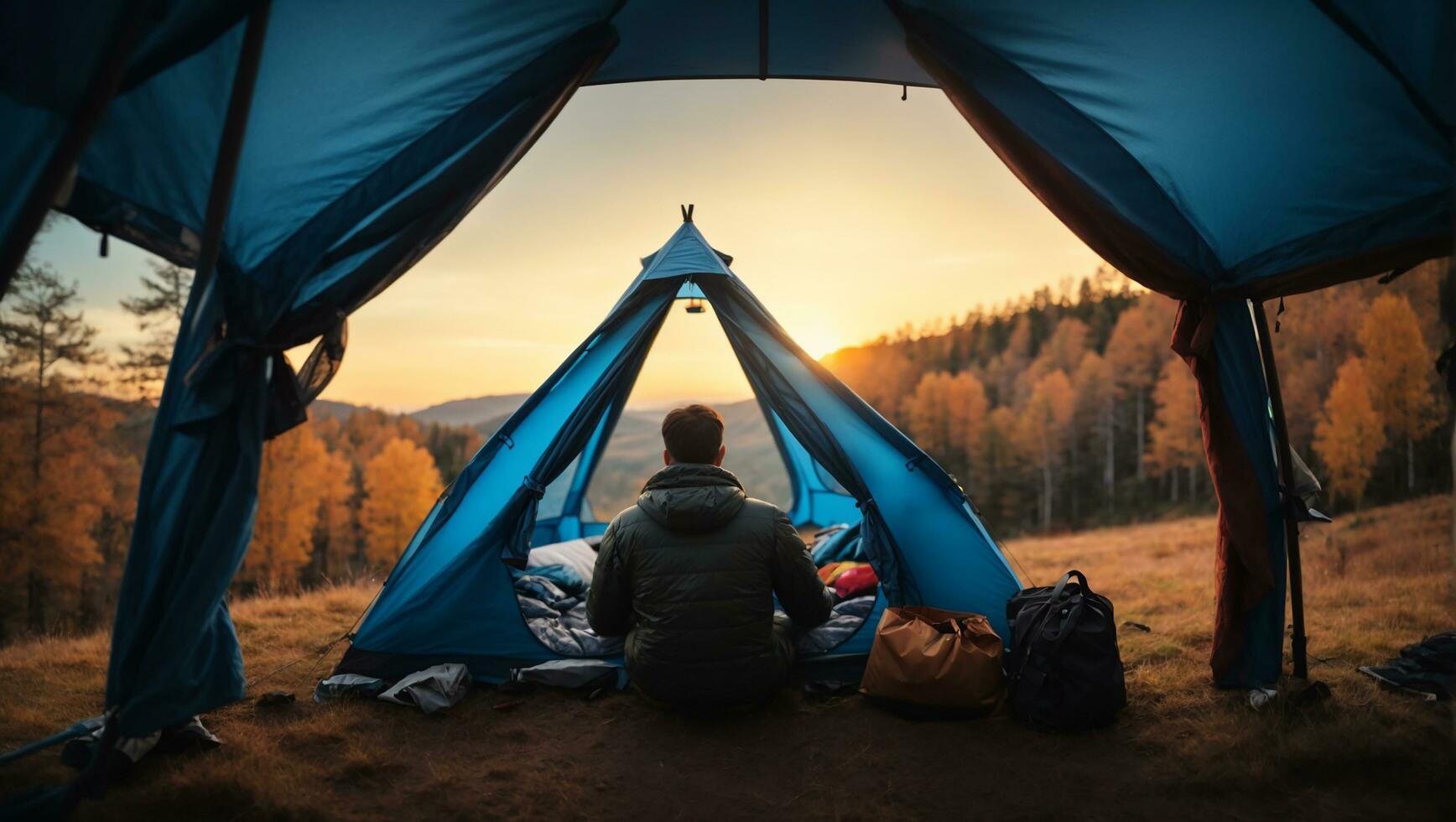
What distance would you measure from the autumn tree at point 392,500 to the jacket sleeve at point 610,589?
→ 3539cm

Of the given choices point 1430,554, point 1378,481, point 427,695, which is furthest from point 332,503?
point 1378,481

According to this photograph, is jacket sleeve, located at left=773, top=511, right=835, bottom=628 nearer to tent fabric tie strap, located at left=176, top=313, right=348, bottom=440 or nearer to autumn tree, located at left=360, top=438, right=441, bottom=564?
tent fabric tie strap, located at left=176, top=313, right=348, bottom=440

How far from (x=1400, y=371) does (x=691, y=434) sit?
30428 mm

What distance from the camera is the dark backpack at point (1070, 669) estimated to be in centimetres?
370

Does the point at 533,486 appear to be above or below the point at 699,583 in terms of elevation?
above

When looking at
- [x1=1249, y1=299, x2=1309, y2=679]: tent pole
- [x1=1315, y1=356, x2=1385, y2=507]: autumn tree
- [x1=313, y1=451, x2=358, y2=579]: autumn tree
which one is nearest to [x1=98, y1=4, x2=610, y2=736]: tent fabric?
[x1=1249, y1=299, x2=1309, y2=679]: tent pole

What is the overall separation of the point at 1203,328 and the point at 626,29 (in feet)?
12.5

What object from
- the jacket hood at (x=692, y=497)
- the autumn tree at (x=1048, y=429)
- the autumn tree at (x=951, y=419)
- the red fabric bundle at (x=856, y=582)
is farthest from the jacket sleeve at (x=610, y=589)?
the autumn tree at (x=1048, y=429)

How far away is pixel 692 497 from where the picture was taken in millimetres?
3715

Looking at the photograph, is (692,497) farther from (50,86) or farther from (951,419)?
(951,419)

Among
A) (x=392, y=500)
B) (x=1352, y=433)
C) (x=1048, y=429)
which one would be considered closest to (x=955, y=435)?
(x=1048, y=429)

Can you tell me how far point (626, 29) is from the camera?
4578 mm

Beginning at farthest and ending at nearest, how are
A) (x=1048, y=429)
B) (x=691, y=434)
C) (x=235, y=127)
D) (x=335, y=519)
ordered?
(x=1048, y=429) < (x=335, y=519) < (x=691, y=434) < (x=235, y=127)

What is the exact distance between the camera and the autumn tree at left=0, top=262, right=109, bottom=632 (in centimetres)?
1809
